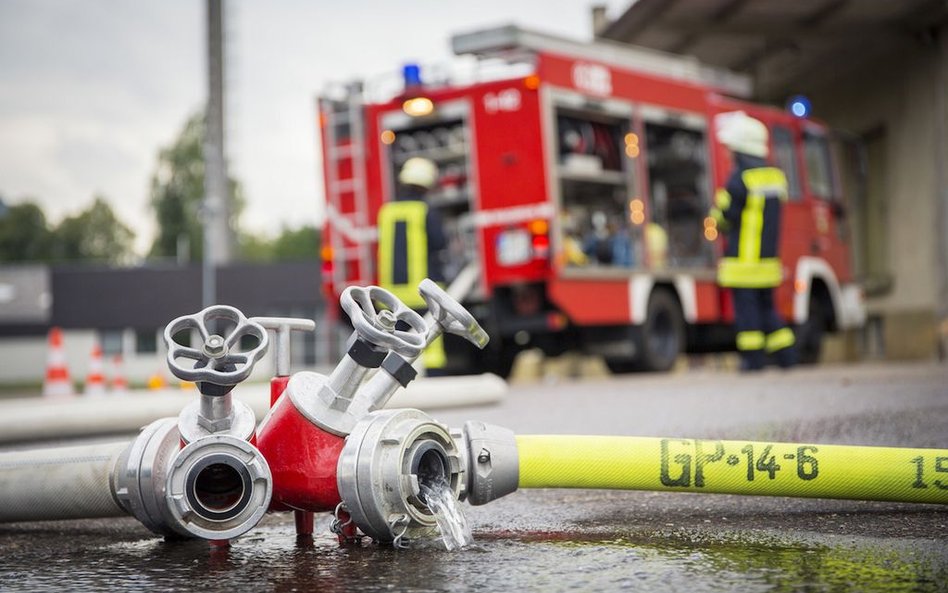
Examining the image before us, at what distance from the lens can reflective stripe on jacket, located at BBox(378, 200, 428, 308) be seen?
8.48m

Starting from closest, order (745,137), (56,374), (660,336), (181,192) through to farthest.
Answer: (745,137) → (660,336) → (56,374) → (181,192)

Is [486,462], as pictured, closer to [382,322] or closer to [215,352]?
[382,322]

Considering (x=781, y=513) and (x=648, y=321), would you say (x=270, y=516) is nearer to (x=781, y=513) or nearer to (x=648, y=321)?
(x=781, y=513)

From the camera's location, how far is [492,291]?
9.55 m

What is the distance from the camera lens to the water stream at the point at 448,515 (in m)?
2.40

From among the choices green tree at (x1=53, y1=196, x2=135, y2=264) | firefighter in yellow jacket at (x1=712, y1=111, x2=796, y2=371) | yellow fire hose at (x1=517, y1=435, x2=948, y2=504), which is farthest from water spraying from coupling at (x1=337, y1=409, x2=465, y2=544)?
green tree at (x1=53, y1=196, x2=135, y2=264)

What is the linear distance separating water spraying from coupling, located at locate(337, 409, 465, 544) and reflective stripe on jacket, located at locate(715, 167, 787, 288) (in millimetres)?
6797

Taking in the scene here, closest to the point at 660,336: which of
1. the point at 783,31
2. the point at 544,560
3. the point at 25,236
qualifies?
the point at 783,31

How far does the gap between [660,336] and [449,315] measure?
8290 millimetres

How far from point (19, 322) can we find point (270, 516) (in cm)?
3891

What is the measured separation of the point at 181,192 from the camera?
61.6 metres

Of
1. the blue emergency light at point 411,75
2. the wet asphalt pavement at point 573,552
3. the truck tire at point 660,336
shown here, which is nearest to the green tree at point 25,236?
the blue emergency light at point 411,75

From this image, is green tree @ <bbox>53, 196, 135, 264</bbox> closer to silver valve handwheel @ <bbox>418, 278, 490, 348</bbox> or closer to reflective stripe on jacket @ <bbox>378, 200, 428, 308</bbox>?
reflective stripe on jacket @ <bbox>378, 200, 428, 308</bbox>

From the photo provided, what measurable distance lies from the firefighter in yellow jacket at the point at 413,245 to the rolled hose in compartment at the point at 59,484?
550cm
